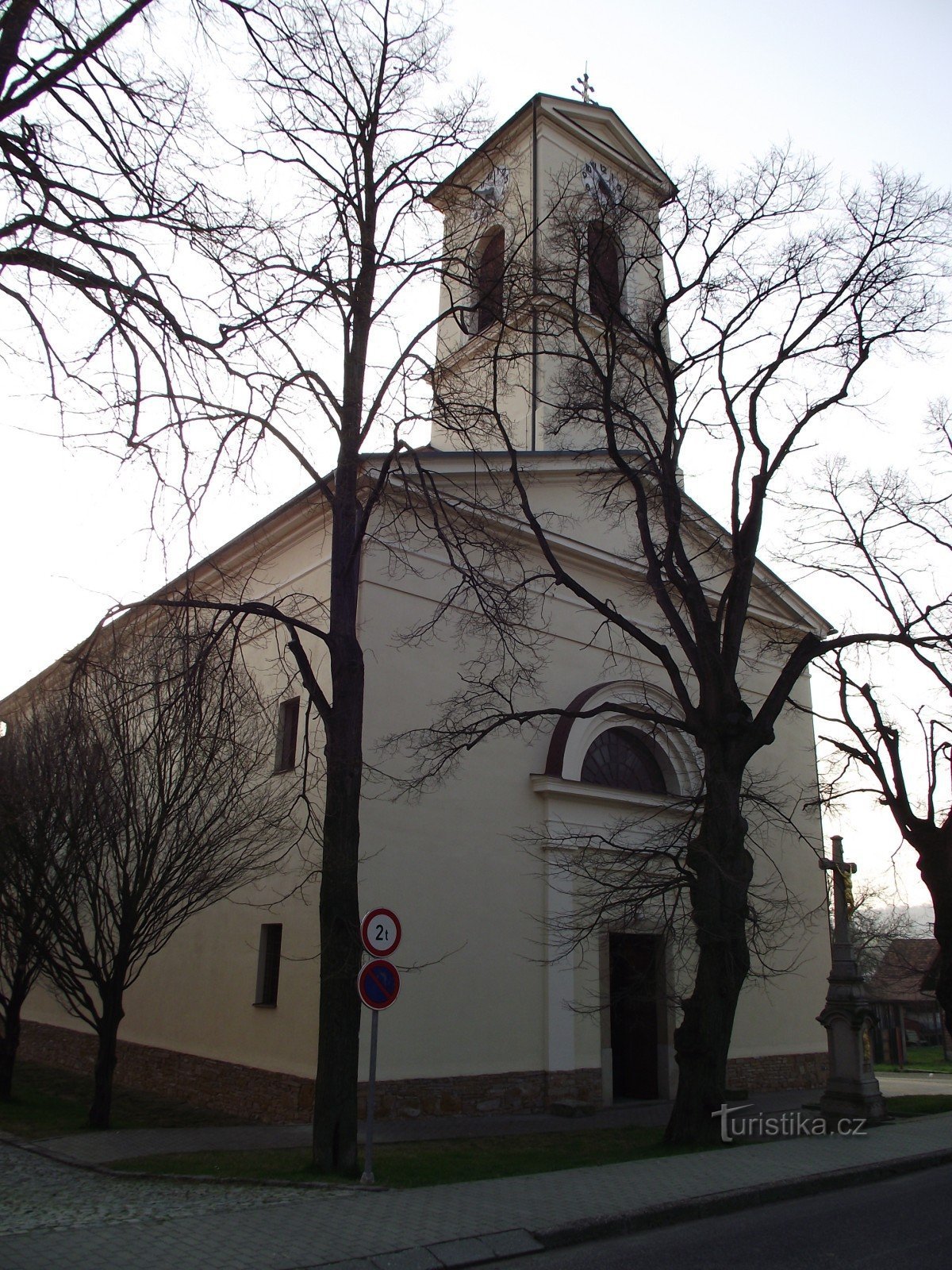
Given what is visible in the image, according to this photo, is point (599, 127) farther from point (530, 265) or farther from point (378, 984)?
point (378, 984)

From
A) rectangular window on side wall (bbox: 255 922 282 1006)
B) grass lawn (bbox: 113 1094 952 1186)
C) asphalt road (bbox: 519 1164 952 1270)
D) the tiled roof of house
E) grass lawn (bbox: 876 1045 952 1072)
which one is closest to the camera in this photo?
asphalt road (bbox: 519 1164 952 1270)

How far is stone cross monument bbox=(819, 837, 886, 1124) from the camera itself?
530 inches

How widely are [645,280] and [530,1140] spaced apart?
18.4m

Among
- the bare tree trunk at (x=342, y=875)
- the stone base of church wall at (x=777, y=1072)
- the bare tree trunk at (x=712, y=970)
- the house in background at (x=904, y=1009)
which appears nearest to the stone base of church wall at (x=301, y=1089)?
the bare tree trunk at (x=712, y=970)

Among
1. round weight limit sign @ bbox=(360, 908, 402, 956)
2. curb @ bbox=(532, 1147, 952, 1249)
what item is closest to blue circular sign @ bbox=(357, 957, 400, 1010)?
round weight limit sign @ bbox=(360, 908, 402, 956)

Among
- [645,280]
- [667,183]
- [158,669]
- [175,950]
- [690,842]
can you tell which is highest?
[645,280]

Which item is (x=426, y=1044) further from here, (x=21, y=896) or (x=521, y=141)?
(x=521, y=141)

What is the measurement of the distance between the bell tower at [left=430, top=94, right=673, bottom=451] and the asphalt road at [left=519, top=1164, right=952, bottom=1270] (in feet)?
23.3

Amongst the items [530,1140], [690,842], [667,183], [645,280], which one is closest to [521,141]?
[645,280]

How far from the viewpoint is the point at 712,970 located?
11094mm

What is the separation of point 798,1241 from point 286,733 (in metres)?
10.5

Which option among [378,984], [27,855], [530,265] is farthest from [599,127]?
[378,984]

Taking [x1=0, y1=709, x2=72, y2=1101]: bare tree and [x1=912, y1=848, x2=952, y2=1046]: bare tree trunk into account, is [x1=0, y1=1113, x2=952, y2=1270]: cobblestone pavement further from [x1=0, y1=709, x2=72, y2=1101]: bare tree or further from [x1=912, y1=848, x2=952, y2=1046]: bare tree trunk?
[x1=912, y1=848, x2=952, y2=1046]: bare tree trunk

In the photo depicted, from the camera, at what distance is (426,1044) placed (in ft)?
42.4
